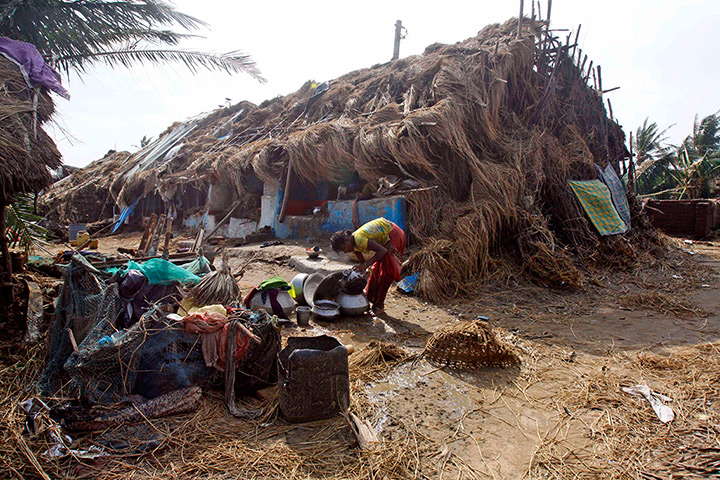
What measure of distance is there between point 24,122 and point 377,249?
365 cm

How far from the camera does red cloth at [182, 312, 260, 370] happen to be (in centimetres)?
268

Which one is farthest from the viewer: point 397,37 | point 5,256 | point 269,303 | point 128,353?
point 397,37

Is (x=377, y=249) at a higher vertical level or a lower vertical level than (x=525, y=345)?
higher

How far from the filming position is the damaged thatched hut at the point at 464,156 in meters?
6.34

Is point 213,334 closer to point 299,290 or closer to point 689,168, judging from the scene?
point 299,290

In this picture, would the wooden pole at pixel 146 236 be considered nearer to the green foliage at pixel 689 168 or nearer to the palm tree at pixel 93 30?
the palm tree at pixel 93 30

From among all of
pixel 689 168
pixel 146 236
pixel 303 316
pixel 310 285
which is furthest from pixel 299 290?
pixel 689 168

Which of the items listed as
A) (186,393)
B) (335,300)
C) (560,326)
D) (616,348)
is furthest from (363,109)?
(186,393)

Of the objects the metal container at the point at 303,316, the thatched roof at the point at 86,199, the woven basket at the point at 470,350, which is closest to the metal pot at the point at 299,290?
the metal container at the point at 303,316

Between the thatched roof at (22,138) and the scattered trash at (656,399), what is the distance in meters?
5.18

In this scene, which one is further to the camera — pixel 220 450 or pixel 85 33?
pixel 85 33

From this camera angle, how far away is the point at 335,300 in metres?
4.82

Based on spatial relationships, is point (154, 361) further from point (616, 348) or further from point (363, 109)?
point (363, 109)

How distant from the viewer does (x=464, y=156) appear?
7176 mm
